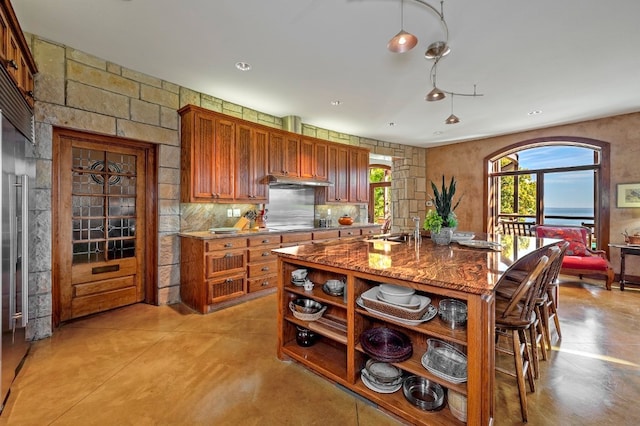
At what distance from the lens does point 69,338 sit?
2580 millimetres

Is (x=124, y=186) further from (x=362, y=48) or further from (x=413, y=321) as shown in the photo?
(x=413, y=321)

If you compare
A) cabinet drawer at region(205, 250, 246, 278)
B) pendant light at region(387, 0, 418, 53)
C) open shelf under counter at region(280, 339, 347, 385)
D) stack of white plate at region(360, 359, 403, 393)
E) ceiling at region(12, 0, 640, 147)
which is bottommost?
A: open shelf under counter at region(280, 339, 347, 385)

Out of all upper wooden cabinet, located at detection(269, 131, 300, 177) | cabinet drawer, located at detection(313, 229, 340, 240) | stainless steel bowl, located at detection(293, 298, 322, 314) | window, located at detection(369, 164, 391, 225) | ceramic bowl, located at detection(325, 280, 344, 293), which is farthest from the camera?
window, located at detection(369, 164, 391, 225)

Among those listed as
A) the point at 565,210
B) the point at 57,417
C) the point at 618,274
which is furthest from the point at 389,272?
the point at 565,210

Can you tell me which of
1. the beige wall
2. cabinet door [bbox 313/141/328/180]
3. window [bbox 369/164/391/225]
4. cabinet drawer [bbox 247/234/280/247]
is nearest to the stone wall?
cabinet drawer [bbox 247/234/280/247]

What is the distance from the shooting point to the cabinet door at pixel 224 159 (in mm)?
3566

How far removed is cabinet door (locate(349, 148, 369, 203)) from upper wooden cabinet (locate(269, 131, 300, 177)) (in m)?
1.32

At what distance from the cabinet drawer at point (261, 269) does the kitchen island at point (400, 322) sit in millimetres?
1472

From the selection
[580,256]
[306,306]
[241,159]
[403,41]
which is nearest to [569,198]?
[580,256]

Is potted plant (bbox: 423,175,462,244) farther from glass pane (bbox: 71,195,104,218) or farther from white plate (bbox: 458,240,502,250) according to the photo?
glass pane (bbox: 71,195,104,218)

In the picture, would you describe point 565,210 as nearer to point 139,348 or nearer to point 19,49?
point 139,348

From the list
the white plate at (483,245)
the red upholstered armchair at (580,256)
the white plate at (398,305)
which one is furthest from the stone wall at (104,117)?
the red upholstered armchair at (580,256)

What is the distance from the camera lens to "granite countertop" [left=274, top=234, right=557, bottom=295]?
1386mm

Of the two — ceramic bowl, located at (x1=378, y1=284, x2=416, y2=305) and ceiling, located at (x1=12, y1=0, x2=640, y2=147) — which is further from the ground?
ceiling, located at (x1=12, y1=0, x2=640, y2=147)
